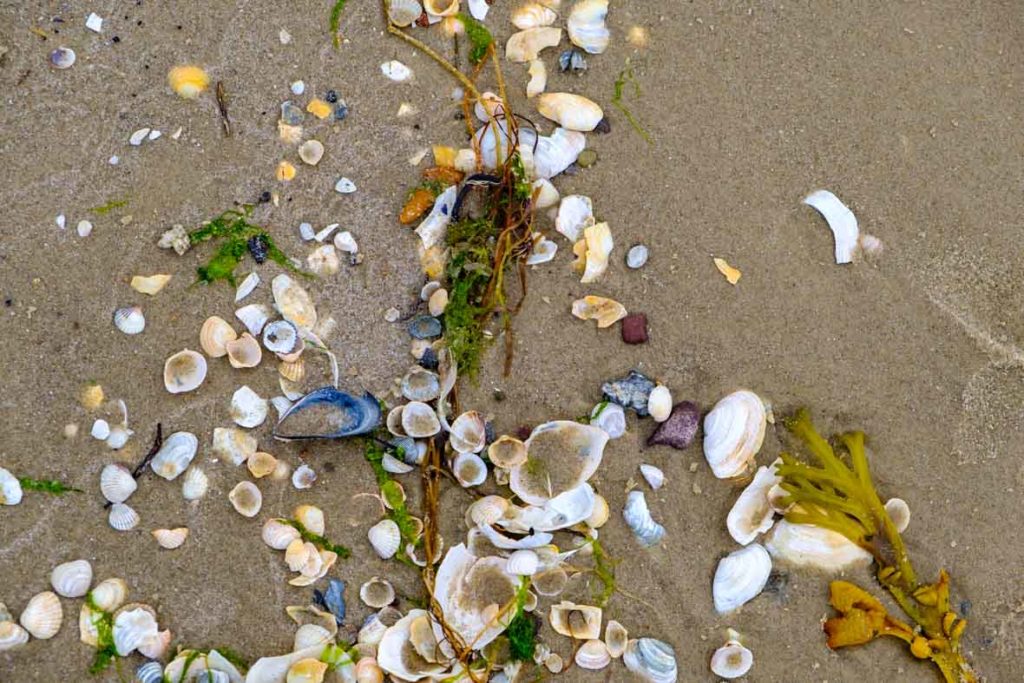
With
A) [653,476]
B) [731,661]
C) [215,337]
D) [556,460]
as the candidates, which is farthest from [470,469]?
[731,661]

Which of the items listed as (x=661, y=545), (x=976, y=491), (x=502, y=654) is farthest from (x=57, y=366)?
(x=976, y=491)

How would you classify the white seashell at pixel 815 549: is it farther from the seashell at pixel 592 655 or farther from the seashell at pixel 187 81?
the seashell at pixel 187 81

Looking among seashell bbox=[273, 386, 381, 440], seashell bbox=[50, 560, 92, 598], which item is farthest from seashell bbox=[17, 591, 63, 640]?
seashell bbox=[273, 386, 381, 440]

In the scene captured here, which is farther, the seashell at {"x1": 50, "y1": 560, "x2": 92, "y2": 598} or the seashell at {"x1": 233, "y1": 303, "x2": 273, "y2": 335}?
the seashell at {"x1": 233, "y1": 303, "x2": 273, "y2": 335}

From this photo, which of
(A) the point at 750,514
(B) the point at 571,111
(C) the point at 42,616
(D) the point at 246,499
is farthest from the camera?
(B) the point at 571,111

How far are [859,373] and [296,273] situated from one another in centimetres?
199

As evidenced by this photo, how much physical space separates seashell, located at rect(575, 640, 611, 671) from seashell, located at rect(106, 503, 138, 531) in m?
1.52

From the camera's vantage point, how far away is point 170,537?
285cm

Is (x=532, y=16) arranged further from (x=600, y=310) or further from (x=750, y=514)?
(x=750, y=514)

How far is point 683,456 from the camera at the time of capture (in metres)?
3.03

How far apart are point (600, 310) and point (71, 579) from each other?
6.32 feet

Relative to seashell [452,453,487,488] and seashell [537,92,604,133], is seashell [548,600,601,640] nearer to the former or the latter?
seashell [452,453,487,488]

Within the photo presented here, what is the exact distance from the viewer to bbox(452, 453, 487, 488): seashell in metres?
2.94

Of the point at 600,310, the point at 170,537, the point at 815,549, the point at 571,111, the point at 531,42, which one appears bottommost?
the point at 170,537
